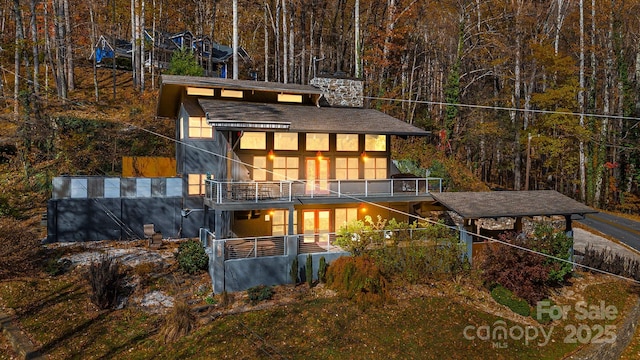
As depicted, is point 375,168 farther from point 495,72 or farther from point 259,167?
point 495,72

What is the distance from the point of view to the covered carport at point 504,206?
19.1 metres

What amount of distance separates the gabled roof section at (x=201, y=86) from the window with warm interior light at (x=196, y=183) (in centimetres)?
571

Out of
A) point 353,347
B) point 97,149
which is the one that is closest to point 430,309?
point 353,347

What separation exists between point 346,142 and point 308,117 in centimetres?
290

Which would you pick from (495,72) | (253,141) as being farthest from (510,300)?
(495,72)

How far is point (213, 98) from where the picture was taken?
2523cm

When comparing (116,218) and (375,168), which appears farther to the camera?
(375,168)

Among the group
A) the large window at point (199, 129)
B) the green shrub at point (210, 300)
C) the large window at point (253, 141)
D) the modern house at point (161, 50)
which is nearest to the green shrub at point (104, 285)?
the green shrub at point (210, 300)

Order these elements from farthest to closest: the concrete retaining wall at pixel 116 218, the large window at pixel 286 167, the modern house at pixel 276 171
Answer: the large window at pixel 286 167
the concrete retaining wall at pixel 116 218
the modern house at pixel 276 171

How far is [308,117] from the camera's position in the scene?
24.0 meters

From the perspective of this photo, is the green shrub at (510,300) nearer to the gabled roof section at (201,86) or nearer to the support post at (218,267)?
the support post at (218,267)

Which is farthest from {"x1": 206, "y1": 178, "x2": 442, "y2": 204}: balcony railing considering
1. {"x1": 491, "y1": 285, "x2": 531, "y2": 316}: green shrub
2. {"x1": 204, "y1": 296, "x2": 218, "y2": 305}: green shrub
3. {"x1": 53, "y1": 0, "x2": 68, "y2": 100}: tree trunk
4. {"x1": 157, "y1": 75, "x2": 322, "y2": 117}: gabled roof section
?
{"x1": 53, "y1": 0, "x2": 68, "y2": 100}: tree trunk

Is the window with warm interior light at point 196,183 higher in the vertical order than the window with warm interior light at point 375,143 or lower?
lower

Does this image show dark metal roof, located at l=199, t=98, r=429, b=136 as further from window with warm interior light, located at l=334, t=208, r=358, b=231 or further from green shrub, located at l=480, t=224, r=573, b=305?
green shrub, located at l=480, t=224, r=573, b=305
